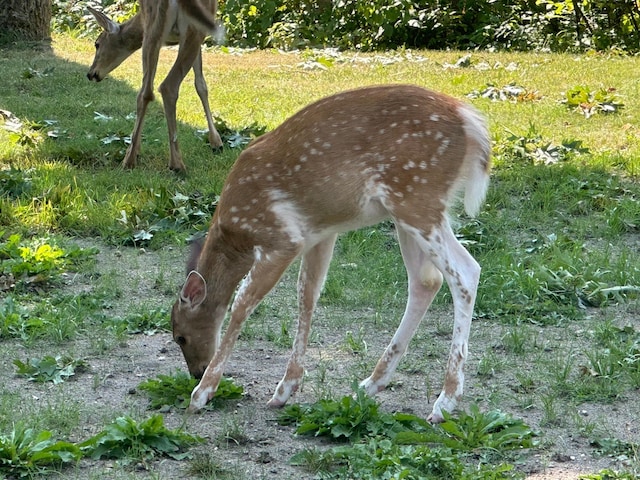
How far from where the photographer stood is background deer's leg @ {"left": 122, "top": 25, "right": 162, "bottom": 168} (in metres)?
9.75

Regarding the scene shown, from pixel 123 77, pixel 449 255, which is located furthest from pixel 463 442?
pixel 123 77

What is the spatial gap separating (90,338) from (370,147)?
2214 millimetres

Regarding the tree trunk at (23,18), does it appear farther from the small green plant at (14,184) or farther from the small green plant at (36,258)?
the small green plant at (36,258)

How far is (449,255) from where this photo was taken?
5.07m

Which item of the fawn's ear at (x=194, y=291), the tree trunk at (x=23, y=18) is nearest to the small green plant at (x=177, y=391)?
the fawn's ear at (x=194, y=291)

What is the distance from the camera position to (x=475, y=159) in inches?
206

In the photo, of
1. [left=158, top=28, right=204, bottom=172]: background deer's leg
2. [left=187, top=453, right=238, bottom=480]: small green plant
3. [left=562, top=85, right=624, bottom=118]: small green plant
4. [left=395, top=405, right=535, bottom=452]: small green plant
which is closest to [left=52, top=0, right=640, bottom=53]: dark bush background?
[left=562, top=85, right=624, bottom=118]: small green plant

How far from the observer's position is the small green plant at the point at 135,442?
4.56 meters

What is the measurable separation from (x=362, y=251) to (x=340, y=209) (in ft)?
8.11

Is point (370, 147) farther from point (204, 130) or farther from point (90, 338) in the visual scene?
point (204, 130)

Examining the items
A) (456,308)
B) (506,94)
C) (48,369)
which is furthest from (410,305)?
(506,94)

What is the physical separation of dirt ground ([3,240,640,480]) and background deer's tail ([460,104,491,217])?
1.02m

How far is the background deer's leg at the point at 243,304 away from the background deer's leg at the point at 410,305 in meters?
0.65

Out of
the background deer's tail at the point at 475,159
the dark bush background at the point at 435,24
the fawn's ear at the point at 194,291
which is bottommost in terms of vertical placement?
the dark bush background at the point at 435,24
